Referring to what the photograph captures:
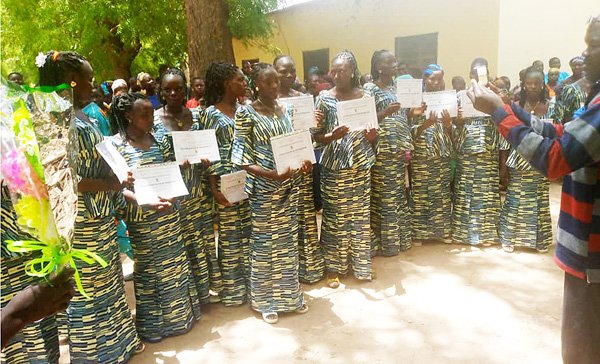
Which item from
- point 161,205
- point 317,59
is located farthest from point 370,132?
point 317,59

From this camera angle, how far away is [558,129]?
7.70 feet

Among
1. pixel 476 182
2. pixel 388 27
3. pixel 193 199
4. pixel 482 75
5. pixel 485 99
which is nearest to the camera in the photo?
pixel 485 99

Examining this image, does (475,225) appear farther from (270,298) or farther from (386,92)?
(270,298)

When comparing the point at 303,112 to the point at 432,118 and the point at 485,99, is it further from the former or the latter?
the point at 485,99

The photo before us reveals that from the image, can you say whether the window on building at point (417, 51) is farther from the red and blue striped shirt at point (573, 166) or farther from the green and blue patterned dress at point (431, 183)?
the red and blue striped shirt at point (573, 166)

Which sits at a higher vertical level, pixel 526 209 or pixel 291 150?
pixel 291 150

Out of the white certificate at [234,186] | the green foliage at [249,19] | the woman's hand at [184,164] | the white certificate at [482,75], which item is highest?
the green foliage at [249,19]

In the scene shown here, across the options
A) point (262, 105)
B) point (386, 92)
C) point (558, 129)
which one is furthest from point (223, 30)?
point (558, 129)

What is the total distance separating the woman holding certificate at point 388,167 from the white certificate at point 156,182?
7.43 ft

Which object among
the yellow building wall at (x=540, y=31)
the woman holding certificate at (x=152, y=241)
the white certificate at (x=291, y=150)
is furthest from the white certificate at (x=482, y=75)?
the yellow building wall at (x=540, y=31)

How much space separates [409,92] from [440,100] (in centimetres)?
46

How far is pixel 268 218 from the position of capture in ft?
11.9

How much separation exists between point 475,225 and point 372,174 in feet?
4.95

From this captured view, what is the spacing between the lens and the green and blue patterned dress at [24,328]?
221 cm
